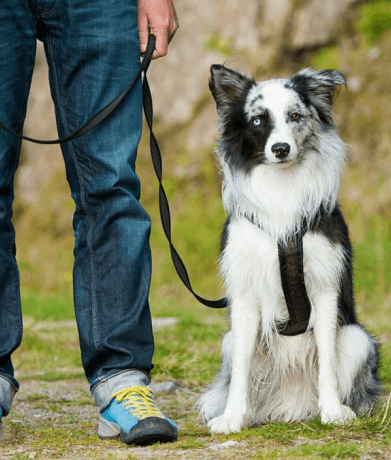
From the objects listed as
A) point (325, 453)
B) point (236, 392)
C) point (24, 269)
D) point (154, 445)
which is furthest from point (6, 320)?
point (24, 269)

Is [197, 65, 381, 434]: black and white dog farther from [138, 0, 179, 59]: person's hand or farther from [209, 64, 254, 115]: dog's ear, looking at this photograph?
[138, 0, 179, 59]: person's hand

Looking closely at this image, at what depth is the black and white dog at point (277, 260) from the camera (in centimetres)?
320

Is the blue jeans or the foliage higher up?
the foliage

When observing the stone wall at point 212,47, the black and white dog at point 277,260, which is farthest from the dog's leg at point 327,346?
the stone wall at point 212,47

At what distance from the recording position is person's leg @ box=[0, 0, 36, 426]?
2.78m

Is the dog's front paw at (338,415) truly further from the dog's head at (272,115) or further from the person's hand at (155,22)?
the person's hand at (155,22)

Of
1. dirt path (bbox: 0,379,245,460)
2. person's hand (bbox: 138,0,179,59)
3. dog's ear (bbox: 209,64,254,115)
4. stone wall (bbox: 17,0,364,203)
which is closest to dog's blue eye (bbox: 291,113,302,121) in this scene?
dog's ear (bbox: 209,64,254,115)

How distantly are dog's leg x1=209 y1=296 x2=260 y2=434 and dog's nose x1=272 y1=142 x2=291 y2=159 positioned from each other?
60cm

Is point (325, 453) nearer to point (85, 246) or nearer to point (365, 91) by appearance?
point (85, 246)

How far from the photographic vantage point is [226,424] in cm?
308

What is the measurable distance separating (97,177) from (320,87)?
1119 millimetres

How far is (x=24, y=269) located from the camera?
10234 mm

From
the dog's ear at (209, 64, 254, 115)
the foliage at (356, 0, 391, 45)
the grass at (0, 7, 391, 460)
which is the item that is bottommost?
the grass at (0, 7, 391, 460)

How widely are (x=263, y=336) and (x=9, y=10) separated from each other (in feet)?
5.33
